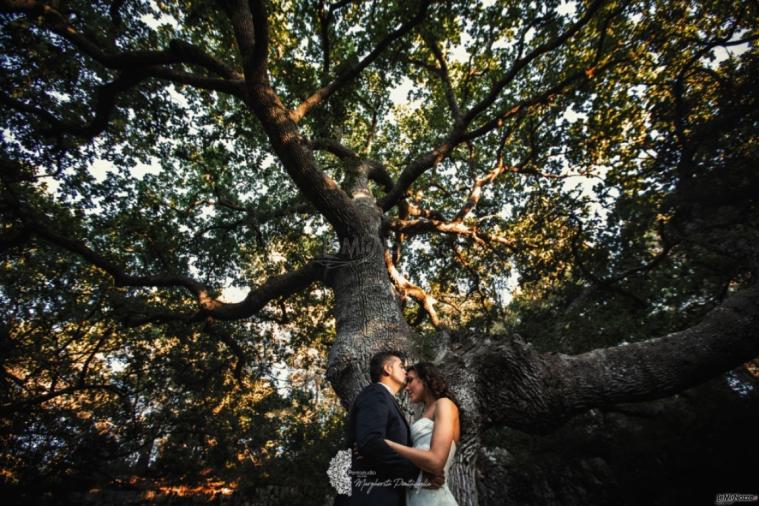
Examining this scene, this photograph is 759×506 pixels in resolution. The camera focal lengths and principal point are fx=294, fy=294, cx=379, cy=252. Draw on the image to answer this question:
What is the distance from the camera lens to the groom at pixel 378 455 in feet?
5.76

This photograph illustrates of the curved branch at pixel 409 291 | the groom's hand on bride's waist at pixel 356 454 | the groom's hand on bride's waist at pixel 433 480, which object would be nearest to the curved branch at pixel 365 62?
the curved branch at pixel 409 291

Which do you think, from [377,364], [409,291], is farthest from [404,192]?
[377,364]

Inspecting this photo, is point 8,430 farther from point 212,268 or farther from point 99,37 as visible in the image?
point 99,37

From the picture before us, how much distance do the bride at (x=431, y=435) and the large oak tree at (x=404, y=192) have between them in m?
0.50

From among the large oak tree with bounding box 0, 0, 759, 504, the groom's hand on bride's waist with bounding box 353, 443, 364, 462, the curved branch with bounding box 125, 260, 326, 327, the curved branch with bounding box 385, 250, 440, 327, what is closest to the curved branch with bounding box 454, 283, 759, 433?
the large oak tree with bounding box 0, 0, 759, 504

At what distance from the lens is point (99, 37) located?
519 cm

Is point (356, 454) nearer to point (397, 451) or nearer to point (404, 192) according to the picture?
point (397, 451)

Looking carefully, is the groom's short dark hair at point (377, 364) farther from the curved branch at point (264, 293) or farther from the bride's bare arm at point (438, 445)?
the curved branch at point (264, 293)

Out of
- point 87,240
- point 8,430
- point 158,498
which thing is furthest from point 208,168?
point 158,498

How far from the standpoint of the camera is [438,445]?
1.90m

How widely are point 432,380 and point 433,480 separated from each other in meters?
0.63

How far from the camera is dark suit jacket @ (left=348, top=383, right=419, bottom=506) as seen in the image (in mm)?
1751

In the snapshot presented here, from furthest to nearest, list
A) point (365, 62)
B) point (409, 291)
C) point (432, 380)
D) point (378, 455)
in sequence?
point (409, 291), point (365, 62), point (432, 380), point (378, 455)

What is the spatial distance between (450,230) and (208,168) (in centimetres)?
670
